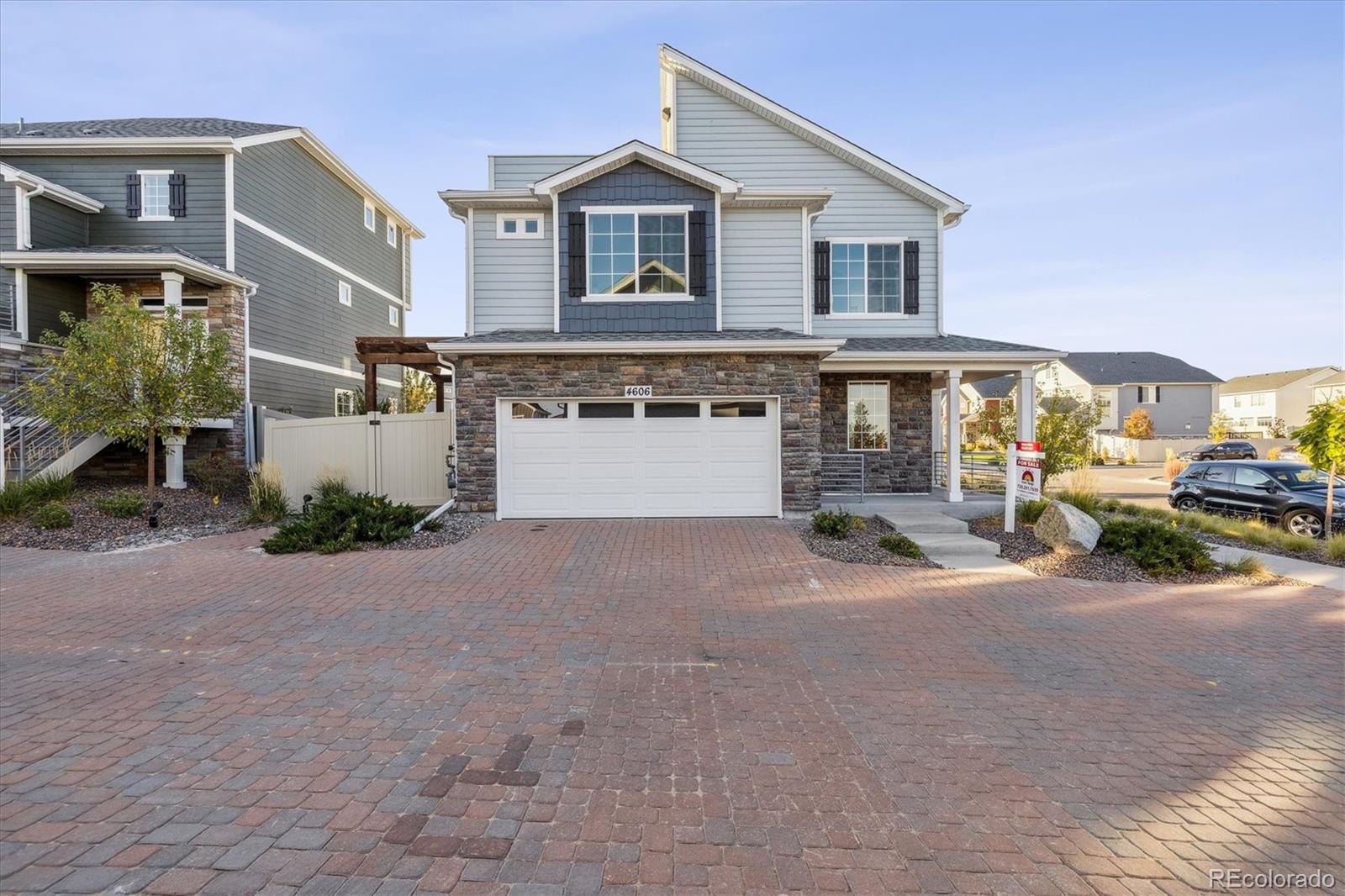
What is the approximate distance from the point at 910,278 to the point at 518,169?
960cm

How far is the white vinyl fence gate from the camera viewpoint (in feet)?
46.1

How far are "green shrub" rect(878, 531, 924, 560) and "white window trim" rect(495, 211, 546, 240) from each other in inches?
359

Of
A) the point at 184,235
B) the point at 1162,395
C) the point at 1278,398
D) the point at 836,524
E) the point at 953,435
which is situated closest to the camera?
the point at 836,524

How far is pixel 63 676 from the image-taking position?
4.95 metres

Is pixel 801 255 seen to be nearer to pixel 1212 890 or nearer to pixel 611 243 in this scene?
pixel 611 243

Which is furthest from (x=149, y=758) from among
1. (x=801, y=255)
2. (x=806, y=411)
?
(x=801, y=255)

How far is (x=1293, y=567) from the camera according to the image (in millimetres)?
9344

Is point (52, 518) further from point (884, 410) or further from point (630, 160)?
point (884, 410)

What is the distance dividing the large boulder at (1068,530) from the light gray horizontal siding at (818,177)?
264 inches

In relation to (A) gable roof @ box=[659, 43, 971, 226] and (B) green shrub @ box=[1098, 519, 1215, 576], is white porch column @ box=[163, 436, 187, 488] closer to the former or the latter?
(A) gable roof @ box=[659, 43, 971, 226]

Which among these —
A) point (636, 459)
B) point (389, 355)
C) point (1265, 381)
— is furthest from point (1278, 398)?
point (389, 355)

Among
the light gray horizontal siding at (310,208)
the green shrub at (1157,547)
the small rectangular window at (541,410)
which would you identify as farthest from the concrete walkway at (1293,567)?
the light gray horizontal siding at (310,208)

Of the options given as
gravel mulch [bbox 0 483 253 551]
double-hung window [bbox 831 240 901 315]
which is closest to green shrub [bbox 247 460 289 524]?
gravel mulch [bbox 0 483 253 551]

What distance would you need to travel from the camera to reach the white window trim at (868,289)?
607 inches
